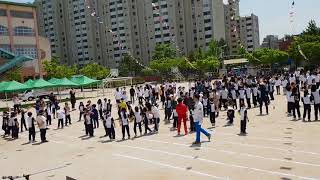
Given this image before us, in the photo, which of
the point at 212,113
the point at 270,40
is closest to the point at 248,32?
the point at 270,40

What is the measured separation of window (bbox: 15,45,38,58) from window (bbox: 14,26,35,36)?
2079 mm

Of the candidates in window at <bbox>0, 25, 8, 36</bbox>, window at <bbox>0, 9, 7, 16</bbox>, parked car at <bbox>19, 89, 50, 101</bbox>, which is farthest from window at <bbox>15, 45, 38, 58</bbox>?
parked car at <bbox>19, 89, 50, 101</bbox>

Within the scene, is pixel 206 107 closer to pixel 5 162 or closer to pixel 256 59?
pixel 5 162

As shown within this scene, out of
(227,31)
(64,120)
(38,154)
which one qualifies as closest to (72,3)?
(227,31)

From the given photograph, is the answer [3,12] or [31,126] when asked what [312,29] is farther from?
[31,126]

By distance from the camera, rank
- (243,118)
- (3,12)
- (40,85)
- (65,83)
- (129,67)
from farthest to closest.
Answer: (129,67) < (3,12) < (65,83) < (40,85) < (243,118)

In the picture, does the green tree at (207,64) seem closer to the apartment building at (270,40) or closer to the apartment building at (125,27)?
the apartment building at (125,27)

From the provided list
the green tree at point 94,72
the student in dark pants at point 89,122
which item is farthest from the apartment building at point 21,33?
the student in dark pants at point 89,122

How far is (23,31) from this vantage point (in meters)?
73.0

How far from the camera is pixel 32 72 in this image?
74.6 m

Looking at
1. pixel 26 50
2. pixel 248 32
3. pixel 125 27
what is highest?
pixel 125 27

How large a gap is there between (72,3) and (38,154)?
391 feet

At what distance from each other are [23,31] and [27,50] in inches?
128

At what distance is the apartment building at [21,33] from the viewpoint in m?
70.2
